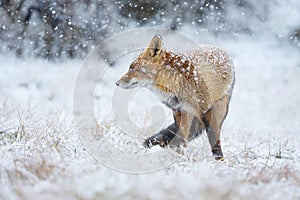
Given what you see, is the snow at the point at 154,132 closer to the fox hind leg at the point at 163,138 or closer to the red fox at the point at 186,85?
the fox hind leg at the point at 163,138

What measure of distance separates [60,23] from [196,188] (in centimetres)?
898

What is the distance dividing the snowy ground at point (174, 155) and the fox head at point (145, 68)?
0.87m

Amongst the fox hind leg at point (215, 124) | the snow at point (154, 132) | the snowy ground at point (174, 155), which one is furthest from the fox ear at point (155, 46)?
the snowy ground at point (174, 155)

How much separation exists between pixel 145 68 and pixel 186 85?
0.56m

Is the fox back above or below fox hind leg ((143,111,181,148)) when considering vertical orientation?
above

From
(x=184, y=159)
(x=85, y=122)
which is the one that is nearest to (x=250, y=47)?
(x=85, y=122)

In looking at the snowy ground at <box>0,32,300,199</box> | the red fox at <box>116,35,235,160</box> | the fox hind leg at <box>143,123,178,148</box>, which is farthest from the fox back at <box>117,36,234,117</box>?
the snowy ground at <box>0,32,300,199</box>

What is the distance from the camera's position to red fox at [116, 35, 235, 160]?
4.39 metres

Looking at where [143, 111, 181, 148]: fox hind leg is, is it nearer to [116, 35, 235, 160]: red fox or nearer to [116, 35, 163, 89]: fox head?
[116, 35, 235, 160]: red fox

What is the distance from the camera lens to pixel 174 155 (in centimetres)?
426

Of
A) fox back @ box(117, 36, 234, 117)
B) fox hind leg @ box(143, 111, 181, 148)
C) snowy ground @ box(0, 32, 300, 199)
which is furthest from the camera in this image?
fox hind leg @ box(143, 111, 181, 148)

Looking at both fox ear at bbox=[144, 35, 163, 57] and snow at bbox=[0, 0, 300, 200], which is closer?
snow at bbox=[0, 0, 300, 200]

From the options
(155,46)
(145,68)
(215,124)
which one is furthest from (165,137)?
(155,46)

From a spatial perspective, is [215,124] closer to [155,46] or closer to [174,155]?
[174,155]
